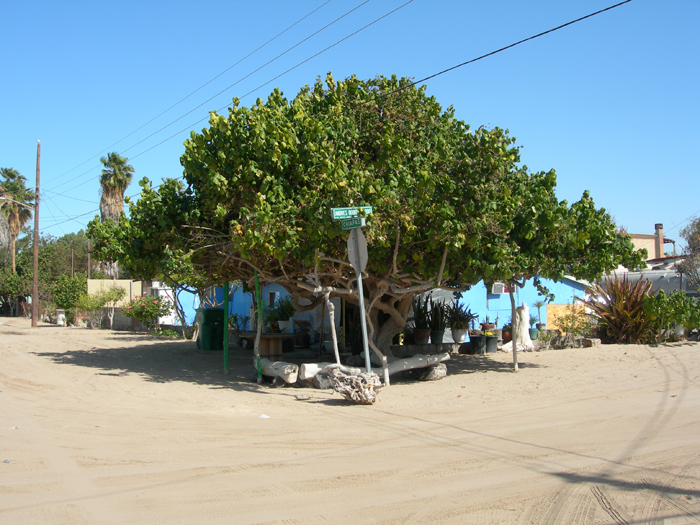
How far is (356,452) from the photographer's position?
6.54 meters

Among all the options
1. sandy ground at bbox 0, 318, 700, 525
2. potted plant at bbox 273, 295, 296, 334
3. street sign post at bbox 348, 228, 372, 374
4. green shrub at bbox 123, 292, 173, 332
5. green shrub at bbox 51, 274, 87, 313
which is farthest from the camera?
green shrub at bbox 51, 274, 87, 313

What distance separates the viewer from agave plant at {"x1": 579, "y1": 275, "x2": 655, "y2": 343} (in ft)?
57.6

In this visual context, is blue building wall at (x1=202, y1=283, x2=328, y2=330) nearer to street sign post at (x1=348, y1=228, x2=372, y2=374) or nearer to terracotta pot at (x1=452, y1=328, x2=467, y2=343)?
terracotta pot at (x1=452, y1=328, x2=467, y2=343)

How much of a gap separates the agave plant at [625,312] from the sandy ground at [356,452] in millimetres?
5482

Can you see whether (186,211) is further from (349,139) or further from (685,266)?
(685,266)

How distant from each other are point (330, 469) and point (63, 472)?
265cm

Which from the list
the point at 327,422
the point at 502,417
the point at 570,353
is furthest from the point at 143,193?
the point at 570,353

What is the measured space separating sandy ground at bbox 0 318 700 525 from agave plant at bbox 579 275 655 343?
18.0 feet

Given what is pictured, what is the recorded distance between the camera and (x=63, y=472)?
5777 millimetres

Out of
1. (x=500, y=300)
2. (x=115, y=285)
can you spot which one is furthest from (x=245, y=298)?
(x=115, y=285)

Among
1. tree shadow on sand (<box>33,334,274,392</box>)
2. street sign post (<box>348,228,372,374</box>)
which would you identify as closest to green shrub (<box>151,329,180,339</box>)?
tree shadow on sand (<box>33,334,274,392</box>)

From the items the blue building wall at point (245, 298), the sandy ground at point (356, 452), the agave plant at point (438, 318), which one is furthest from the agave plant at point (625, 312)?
the blue building wall at point (245, 298)

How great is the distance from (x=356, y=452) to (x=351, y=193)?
16.4 feet

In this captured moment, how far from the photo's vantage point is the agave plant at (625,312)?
17.5m
